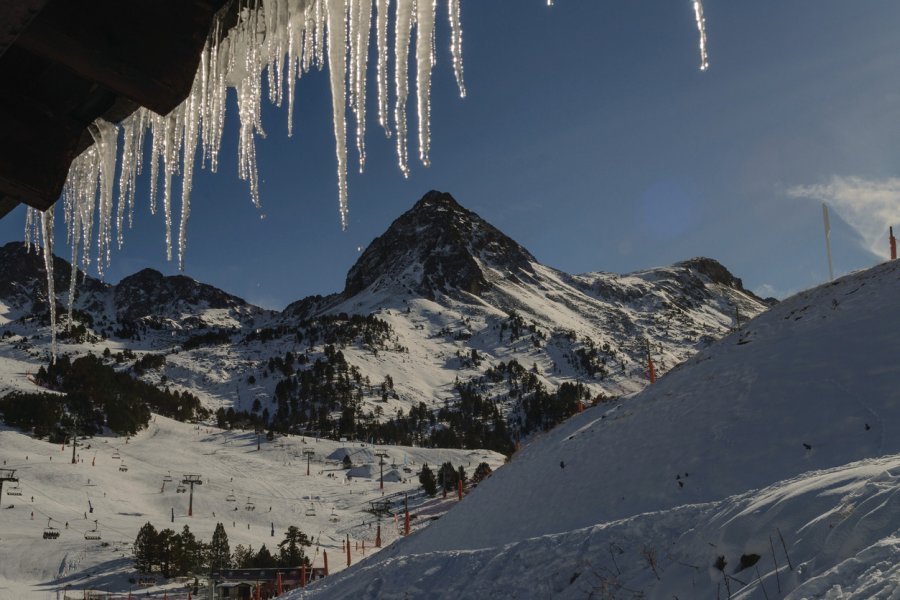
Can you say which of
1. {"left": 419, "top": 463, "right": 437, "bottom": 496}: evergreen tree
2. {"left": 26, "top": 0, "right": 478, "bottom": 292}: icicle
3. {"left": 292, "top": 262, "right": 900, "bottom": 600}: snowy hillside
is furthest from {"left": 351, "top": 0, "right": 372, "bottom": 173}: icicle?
{"left": 419, "top": 463, "right": 437, "bottom": 496}: evergreen tree

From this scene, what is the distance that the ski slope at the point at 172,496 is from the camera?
41.3m

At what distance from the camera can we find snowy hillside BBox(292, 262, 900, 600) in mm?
5168

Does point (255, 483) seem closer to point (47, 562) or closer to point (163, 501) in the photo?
point (163, 501)

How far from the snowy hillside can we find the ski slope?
29.8 m

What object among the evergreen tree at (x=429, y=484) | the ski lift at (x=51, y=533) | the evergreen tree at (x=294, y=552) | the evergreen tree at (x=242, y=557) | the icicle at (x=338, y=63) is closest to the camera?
the icicle at (x=338, y=63)

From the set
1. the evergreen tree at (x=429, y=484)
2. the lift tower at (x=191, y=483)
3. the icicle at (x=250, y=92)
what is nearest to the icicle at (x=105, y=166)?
the icicle at (x=250, y=92)

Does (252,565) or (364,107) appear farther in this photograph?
(252,565)

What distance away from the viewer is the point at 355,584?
12164mm

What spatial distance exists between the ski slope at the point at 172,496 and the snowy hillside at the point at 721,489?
2983 cm

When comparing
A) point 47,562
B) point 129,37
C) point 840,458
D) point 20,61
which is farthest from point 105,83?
point 47,562

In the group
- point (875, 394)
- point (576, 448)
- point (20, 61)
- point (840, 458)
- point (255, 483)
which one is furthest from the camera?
point (255, 483)

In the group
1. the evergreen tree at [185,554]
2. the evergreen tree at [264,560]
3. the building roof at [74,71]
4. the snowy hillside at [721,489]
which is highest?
the building roof at [74,71]

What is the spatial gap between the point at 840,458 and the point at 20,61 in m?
13.4

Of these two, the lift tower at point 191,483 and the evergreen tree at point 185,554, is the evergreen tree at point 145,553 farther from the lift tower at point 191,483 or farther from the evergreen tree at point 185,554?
the lift tower at point 191,483
